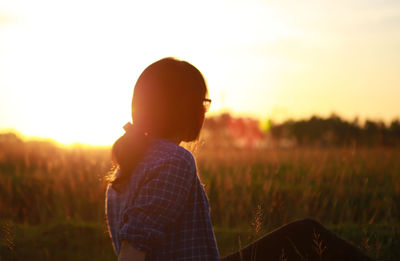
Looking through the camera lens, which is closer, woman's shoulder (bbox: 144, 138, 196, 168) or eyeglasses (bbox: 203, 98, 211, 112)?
woman's shoulder (bbox: 144, 138, 196, 168)

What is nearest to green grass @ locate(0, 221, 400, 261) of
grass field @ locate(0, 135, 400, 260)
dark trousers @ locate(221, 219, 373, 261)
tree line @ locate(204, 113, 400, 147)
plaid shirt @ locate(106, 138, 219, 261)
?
grass field @ locate(0, 135, 400, 260)

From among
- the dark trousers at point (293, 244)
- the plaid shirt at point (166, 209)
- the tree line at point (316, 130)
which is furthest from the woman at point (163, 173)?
the tree line at point (316, 130)

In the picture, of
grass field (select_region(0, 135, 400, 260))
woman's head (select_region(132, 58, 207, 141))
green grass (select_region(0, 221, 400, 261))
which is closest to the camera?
woman's head (select_region(132, 58, 207, 141))

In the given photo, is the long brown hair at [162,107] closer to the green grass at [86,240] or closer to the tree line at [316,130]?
the green grass at [86,240]

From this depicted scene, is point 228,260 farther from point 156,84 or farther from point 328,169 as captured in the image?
point 328,169

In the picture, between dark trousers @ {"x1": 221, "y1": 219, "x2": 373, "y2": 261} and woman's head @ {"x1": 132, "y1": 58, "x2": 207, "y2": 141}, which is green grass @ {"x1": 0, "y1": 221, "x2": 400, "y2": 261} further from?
woman's head @ {"x1": 132, "y1": 58, "x2": 207, "y2": 141}

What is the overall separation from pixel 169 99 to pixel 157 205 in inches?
18.4

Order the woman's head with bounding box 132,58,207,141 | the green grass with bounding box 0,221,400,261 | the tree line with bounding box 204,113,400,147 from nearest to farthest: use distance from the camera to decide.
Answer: the woman's head with bounding box 132,58,207,141 → the green grass with bounding box 0,221,400,261 → the tree line with bounding box 204,113,400,147

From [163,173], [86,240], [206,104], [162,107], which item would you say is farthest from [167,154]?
[86,240]

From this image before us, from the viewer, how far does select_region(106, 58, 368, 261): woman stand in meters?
1.80

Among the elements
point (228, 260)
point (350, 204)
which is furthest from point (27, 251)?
point (350, 204)

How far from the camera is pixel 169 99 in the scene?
1.89m

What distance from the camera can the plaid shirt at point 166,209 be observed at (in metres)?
1.79

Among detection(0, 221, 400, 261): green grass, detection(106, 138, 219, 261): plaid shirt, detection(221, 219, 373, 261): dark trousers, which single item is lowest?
detection(0, 221, 400, 261): green grass
